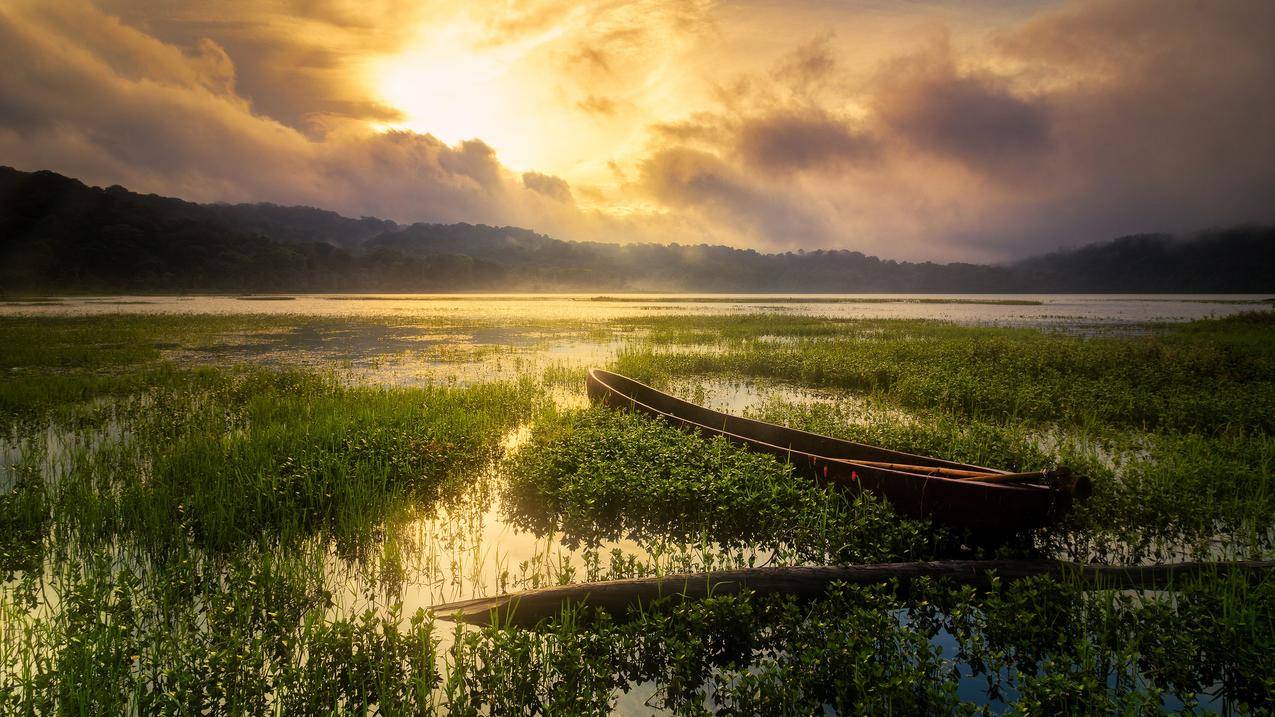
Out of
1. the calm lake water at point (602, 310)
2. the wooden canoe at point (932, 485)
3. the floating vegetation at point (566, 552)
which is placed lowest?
the floating vegetation at point (566, 552)

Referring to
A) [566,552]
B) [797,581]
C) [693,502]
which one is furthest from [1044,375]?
[566,552]

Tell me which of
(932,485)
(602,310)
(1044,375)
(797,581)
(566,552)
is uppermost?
(602,310)

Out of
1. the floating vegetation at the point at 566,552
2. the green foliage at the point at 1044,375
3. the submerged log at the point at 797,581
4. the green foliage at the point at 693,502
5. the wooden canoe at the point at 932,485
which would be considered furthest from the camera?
the green foliage at the point at 1044,375

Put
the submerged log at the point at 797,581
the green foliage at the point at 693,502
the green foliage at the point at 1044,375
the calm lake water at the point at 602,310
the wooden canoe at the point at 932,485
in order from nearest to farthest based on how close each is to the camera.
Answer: the submerged log at the point at 797,581 < the wooden canoe at the point at 932,485 < the green foliage at the point at 693,502 < the green foliage at the point at 1044,375 < the calm lake water at the point at 602,310

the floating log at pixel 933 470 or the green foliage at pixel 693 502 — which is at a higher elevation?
the floating log at pixel 933 470

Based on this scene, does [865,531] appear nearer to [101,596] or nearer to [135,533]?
[101,596]

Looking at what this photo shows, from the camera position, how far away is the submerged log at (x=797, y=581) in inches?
192

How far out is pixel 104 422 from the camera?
11016mm

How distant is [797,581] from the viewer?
199 inches

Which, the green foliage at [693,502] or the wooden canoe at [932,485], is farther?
the green foliage at [693,502]

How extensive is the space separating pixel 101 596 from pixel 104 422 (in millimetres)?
9050

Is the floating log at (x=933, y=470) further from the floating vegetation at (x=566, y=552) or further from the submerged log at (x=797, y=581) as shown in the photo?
the submerged log at (x=797, y=581)

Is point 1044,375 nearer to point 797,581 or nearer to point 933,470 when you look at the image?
point 933,470

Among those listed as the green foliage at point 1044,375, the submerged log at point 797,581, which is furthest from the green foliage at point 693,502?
the green foliage at point 1044,375
